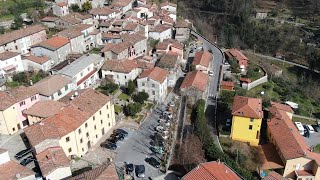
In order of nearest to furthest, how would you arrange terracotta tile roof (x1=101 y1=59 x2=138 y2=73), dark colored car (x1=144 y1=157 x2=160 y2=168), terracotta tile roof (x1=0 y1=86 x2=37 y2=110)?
1. dark colored car (x1=144 y1=157 x2=160 y2=168)
2. terracotta tile roof (x1=0 y1=86 x2=37 y2=110)
3. terracotta tile roof (x1=101 y1=59 x2=138 y2=73)

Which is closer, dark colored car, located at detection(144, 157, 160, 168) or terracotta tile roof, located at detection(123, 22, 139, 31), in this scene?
dark colored car, located at detection(144, 157, 160, 168)

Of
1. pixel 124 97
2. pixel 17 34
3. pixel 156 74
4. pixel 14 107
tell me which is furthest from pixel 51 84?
pixel 17 34

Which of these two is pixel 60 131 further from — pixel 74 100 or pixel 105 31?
pixel 105 31

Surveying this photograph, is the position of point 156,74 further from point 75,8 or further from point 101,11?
point 75,8

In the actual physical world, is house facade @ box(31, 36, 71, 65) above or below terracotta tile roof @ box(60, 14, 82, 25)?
below

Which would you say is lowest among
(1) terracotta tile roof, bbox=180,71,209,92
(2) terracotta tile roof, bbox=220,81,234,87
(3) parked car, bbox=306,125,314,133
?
(3) parked car, bbox=306,125,314,133

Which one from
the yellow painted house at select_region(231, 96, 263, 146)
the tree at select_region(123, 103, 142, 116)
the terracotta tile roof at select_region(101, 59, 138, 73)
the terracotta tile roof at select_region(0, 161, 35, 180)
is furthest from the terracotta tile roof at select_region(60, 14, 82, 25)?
the terracotta tile roof at select_region(0, 161, 35, 180)

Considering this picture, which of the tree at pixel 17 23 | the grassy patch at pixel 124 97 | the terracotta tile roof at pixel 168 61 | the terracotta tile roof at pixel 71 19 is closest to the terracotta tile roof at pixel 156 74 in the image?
the terracotta tile roof at pixel 168 61

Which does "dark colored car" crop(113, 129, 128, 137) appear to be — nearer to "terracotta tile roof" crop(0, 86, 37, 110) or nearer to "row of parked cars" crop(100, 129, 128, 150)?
"row of parked cars" crop(100, 129, 128, 150)

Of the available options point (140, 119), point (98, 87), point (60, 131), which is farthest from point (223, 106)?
point (60, 131)
